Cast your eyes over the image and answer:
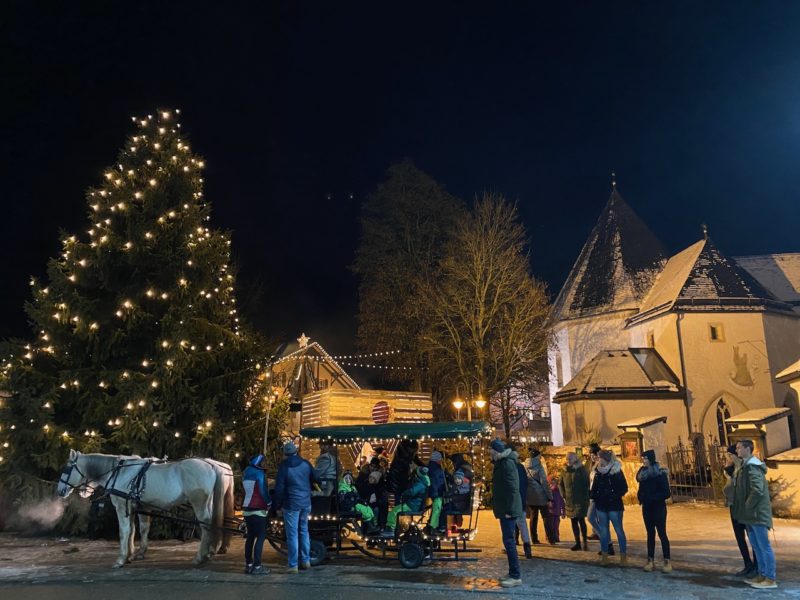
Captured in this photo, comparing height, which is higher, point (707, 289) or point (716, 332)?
point (707, 289)

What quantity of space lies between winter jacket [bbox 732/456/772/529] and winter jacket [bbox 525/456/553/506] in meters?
3.75

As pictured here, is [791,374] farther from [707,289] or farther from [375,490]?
[375,490]

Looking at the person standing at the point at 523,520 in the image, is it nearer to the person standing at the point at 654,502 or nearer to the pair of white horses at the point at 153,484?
the person standing at the point at 654,502

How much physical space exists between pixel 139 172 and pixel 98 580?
32.8 ft

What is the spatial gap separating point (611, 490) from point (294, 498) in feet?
16.2

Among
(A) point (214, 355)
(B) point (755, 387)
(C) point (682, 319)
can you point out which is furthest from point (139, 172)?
(B) point (755, 387)

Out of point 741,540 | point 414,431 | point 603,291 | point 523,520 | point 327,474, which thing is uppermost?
point 603,291

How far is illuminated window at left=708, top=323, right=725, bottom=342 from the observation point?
28.8 m

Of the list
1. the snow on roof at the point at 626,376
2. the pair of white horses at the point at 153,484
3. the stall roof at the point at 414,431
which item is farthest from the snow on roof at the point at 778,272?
the pair of white horses at the point at 153,484

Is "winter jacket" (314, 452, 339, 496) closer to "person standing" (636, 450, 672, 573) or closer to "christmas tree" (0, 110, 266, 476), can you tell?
"christmas tree" (0, 110, 266, 476)

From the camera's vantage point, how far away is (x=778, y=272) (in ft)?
113

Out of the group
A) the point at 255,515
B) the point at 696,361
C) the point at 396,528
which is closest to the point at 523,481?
the point at 396,528

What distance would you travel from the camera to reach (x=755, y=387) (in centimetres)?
2833

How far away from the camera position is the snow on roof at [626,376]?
91.7 ft
